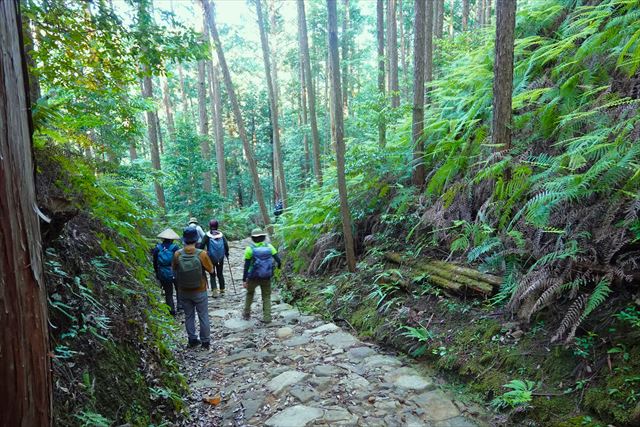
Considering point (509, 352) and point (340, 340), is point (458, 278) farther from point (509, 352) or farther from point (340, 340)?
point (340, 340)

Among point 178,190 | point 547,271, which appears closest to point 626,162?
point 547,271

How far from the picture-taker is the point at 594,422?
3.03m

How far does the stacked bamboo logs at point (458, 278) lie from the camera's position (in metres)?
4.84

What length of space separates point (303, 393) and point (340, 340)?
5.22 ft

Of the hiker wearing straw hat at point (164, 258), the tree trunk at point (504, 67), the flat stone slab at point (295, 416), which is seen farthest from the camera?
the hiker wearing straw hat at point (164, 258)

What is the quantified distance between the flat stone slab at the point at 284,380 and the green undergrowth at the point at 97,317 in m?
1.02

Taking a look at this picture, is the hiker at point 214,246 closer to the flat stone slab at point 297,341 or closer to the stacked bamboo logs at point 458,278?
the flat stone slab at point 297,341

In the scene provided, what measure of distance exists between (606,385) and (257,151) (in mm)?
28366

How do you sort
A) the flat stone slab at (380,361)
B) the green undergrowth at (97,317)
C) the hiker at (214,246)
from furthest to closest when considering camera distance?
1. the hiker at (214,246)
2. the flat stone slab at (380,361)
3. the green undergrowth at (97,317)

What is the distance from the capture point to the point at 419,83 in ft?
24.6

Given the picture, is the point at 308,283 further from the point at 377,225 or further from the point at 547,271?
the point at 547,271

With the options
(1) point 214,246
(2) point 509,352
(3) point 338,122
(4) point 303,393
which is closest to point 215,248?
(1) point 214,246

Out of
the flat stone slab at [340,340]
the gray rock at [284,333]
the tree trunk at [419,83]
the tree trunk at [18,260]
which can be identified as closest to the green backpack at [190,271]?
the gray rock at [284,333]

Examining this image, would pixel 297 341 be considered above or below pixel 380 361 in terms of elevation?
below
